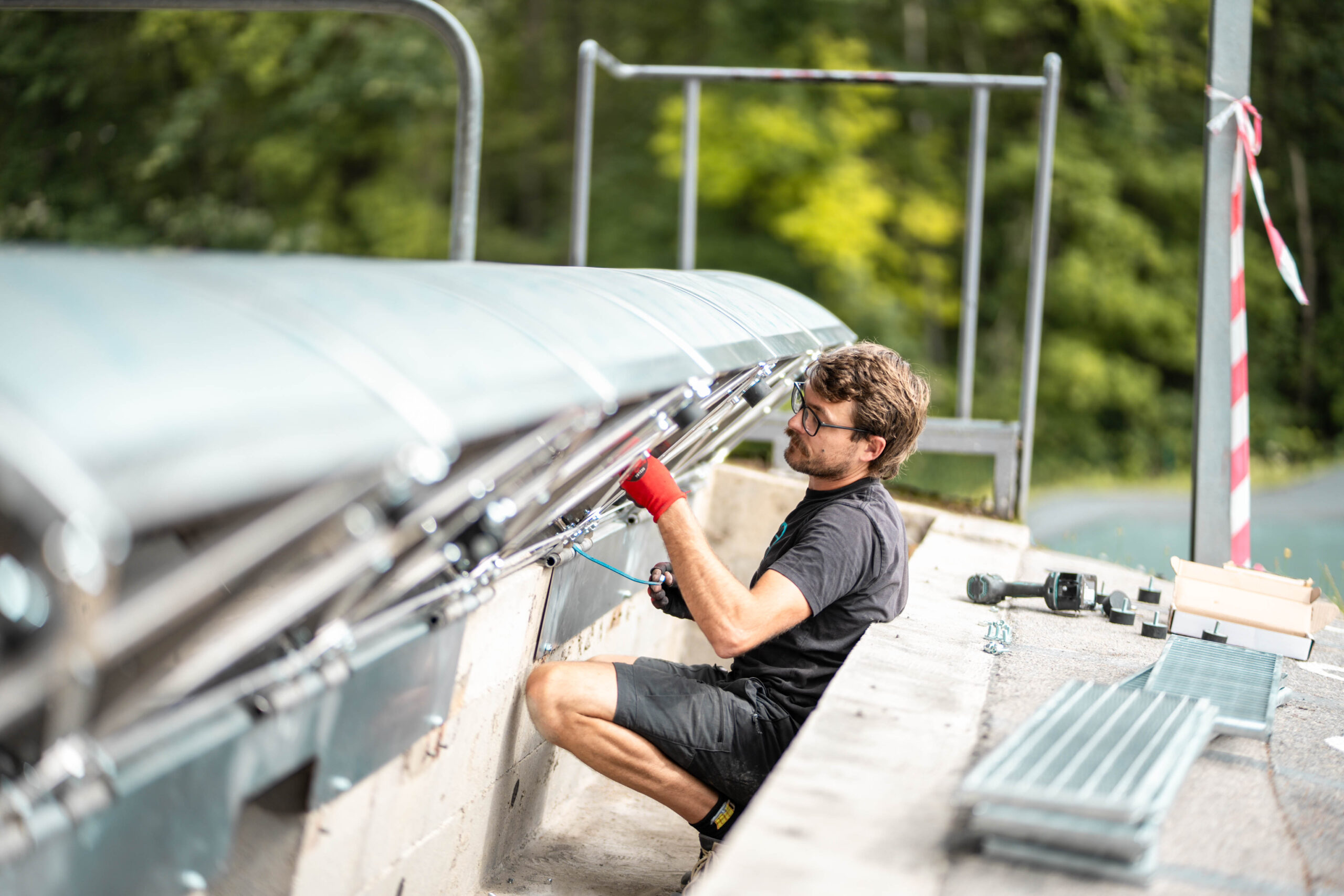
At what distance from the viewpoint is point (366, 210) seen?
19.6m

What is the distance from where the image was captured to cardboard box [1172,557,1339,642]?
13.0 ft

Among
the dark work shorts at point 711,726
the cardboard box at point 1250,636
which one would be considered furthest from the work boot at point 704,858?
the cardboard box at point 1250,636

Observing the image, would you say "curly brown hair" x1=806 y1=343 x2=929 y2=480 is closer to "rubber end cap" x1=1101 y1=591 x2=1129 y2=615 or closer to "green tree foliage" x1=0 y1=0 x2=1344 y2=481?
"rubber end cap" x1=1101 y1=591 x2=1129 y2=615

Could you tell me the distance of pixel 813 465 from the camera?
3.41 metres

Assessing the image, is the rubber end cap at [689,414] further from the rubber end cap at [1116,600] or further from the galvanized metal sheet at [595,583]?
→ the rubber end cap at [1116,600]

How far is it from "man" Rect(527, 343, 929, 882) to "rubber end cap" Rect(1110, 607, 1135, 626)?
131cm

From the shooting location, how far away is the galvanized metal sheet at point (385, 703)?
2428 millimetres

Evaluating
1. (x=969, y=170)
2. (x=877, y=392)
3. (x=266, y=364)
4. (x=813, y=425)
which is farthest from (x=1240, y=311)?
(x=266, y=364)

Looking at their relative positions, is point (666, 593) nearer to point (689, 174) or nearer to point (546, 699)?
point (546, 699)

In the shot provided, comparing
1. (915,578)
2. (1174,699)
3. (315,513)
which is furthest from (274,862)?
(915,578)

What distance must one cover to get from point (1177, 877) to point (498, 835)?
224 centimetres

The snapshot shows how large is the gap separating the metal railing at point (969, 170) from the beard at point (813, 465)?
3.07 m

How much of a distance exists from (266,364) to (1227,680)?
2954 millimetres

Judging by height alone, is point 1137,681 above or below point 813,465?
below
